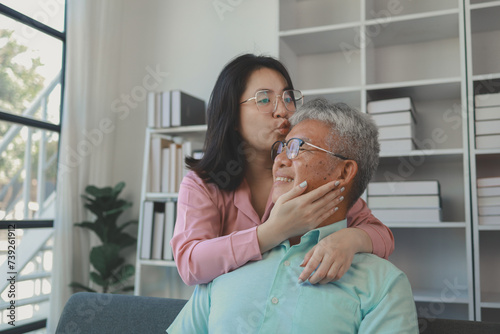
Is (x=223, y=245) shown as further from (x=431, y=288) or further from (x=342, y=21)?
(x=342, y=21)

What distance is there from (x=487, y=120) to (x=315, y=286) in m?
Result: 1.86

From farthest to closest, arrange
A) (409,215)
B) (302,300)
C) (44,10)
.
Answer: (44,10) < (409,215) < (302,300)

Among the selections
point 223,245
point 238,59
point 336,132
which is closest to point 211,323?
point 223,245

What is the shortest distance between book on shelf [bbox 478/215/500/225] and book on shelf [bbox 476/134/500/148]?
0.37 meters

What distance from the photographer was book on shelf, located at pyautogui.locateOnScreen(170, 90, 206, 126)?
3.14 metres

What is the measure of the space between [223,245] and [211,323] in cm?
20

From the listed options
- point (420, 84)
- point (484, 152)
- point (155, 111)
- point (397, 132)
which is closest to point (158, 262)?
point (155, 111)

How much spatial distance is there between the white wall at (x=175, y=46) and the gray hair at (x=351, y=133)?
88.2 inches

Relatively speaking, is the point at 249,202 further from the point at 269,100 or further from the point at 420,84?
the point at 420,84

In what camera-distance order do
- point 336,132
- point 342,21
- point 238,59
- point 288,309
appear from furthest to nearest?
point 342,21 < point 238,59 < point 336,132 < point 288,309

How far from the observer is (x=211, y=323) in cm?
120

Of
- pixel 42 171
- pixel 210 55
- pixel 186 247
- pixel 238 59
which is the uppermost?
pixel 210 55

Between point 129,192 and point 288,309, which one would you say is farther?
point 129,192

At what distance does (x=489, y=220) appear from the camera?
8.20ft
